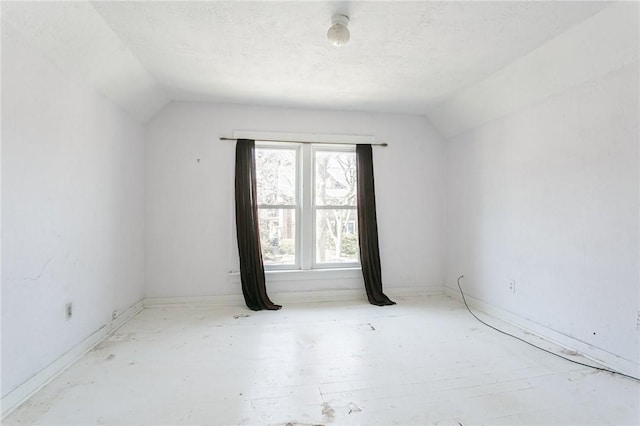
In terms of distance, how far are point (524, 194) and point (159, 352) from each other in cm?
364

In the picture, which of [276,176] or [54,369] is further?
[276,176]

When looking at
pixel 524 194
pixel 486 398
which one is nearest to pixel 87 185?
pixel 486 398

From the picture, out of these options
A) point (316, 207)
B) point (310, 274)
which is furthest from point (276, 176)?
point (310, 274)

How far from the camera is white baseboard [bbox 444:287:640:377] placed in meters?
2.16

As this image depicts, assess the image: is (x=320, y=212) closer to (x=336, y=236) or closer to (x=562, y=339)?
(x=336, y=236)

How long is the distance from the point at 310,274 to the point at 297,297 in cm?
33

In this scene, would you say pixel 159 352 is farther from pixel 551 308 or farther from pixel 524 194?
pixel 524 194

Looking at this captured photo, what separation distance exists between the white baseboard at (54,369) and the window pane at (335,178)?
2597 mm

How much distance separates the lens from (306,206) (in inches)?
156

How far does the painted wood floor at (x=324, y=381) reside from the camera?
171 cm

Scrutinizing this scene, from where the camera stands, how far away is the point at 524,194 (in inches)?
119

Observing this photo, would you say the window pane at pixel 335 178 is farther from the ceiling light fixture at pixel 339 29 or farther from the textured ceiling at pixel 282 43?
the ceiling light fixture at pixel 339 29

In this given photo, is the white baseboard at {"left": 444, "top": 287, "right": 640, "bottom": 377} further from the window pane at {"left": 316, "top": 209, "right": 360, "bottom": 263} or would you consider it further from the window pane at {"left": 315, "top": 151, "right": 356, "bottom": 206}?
the window pane at {"left": 315, "top": 151, "right": 356, "bottom": 206}

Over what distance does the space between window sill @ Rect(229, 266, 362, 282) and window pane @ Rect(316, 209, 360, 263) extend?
15 centimetres
